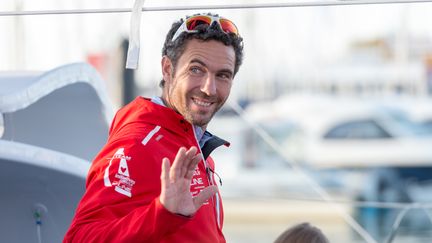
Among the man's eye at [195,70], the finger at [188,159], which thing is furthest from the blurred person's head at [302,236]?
the finger at [188,159]

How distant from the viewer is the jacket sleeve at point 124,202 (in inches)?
73.7

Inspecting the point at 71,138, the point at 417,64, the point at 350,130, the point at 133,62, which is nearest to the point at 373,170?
the point at 350,130

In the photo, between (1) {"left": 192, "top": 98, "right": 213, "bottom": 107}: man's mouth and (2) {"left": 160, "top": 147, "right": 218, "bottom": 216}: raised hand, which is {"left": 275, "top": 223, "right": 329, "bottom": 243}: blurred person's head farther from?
(2) {"left": 160, "top": 147, "right": 218, "bottom": 216}: raised hand

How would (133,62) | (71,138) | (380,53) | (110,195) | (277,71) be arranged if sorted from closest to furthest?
(110,195) → (133,62) → (71,138) → (277,71) → (380,53)

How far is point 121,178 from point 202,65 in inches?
12.0

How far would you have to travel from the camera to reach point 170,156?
210 centimetres

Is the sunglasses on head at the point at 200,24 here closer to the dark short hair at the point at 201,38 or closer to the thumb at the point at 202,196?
the dark short hair at the point at 201,38

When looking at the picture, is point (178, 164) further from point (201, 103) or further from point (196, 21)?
point (196, 21)

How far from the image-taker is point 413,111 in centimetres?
1157

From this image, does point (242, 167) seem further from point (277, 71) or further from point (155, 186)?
point (155, 186)

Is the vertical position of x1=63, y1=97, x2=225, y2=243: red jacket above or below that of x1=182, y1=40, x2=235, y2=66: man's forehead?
below

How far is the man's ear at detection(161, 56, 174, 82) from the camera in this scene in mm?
2217

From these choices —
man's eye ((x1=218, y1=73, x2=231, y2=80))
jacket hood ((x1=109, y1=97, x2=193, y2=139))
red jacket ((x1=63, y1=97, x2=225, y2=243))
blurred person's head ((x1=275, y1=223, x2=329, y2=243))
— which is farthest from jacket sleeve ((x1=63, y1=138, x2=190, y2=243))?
blurred person's head ((x1=275, y1=223, x2=329, y2=243))

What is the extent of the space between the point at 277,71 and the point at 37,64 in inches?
208
